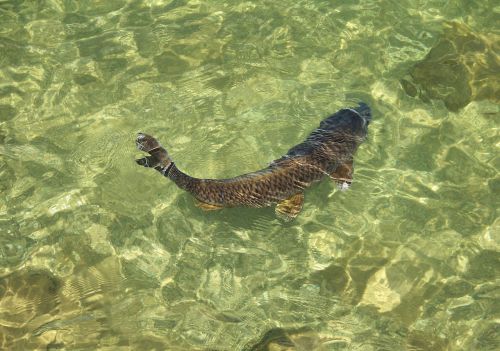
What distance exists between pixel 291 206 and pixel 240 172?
933 mm

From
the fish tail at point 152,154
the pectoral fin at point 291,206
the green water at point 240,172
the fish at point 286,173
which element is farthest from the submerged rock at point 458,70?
the fish tail at point 152,154

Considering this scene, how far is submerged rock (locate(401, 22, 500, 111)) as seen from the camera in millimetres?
8281

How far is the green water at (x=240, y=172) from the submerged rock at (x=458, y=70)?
28mm

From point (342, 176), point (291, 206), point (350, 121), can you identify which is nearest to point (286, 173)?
point (291, 206)

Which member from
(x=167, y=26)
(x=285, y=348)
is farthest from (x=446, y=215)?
(x=167, y=26)

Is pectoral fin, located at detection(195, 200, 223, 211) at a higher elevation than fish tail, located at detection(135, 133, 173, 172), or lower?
lower

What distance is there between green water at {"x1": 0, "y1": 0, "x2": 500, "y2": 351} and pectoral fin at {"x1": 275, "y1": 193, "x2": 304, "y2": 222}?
258mm

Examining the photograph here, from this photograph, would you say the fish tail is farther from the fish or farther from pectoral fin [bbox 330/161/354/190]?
pectoral fin [bbox 330/161/354/190]


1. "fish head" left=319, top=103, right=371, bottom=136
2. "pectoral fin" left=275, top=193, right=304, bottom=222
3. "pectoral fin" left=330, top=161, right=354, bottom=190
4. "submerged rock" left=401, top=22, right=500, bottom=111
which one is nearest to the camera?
"pectoral fin" left=275, top=193, right=304, bottom=222

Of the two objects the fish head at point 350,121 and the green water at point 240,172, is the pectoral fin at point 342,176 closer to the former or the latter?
the green water at point 240,172

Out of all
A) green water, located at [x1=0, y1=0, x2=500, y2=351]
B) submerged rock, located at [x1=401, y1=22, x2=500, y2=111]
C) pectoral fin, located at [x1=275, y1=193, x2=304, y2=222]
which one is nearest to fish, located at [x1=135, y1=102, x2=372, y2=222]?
pectoral fin, located at [x1=275, y1=193, x2=304, y2=222]

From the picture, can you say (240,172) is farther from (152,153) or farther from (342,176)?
(152,153)

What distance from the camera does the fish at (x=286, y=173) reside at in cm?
636

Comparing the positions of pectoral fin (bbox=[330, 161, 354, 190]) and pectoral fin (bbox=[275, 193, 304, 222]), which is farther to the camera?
pectoral fin (bbox=[330, 161, 354, 190])
